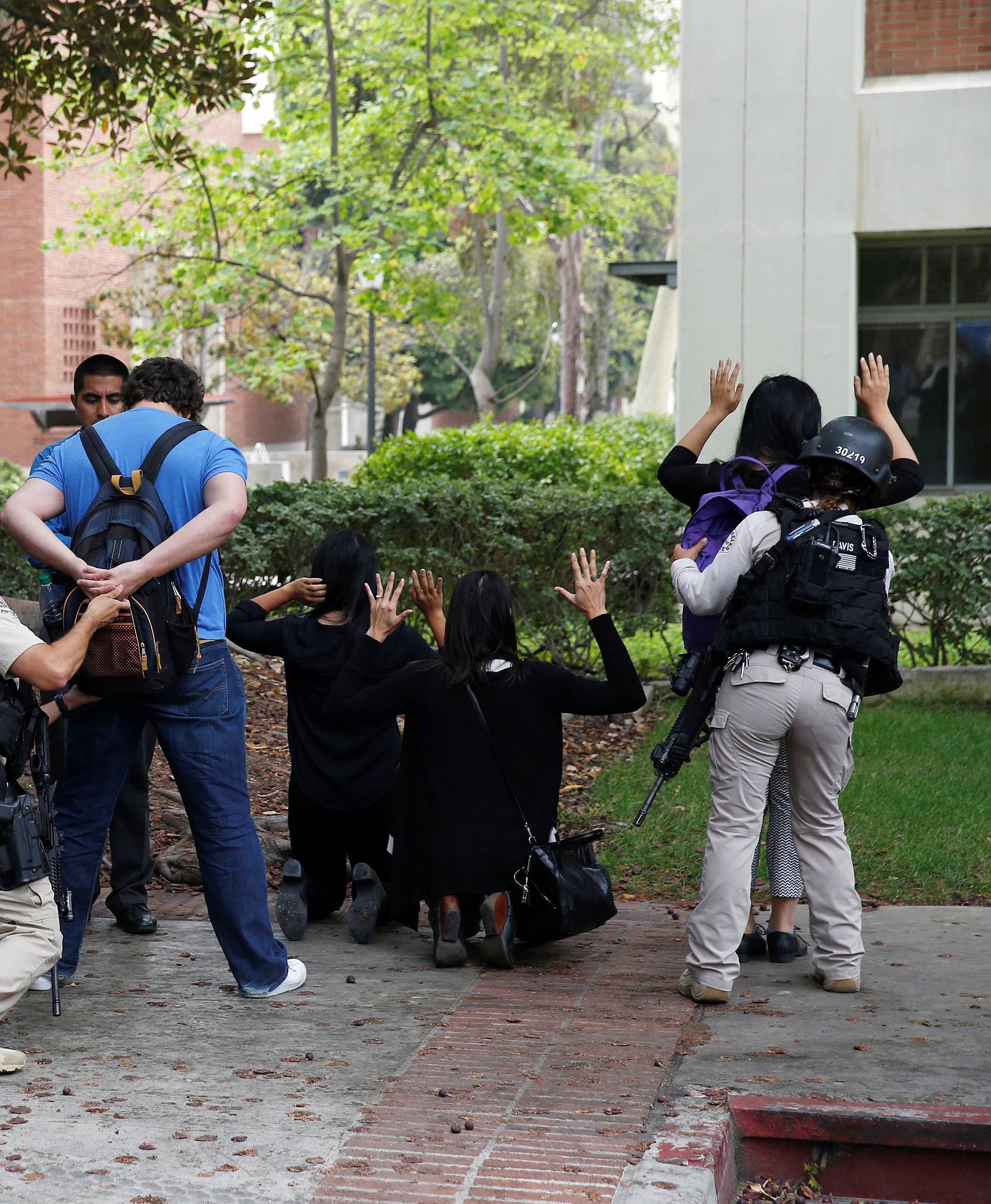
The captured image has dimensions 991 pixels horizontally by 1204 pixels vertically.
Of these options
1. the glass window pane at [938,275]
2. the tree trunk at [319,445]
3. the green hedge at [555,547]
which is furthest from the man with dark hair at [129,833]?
the tree trunk at [319,445]

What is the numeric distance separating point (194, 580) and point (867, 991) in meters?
2.60

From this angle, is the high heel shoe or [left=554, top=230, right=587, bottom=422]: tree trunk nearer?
the high heel shoe

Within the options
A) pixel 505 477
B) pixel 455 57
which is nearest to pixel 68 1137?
pixel 505 477

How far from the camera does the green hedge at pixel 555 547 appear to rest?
9.65 m

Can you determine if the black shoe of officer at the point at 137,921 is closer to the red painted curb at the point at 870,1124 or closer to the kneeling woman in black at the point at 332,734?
the kneeling woman in black at the point at 332,734

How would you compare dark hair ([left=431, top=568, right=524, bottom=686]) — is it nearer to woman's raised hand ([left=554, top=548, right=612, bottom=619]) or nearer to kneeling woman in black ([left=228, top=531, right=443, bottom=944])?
woman's raised hand ([left=554, top=548, right=612, bottom=619])

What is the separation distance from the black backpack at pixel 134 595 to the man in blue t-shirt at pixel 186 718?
4 centimetres

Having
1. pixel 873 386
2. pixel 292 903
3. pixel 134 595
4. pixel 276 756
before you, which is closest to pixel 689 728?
pixel 873 386

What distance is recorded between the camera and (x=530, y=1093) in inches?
145

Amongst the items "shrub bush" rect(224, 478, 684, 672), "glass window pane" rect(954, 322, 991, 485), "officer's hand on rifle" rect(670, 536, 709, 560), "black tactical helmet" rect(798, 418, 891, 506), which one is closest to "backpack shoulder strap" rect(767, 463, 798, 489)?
"black tactical helmet" rect(798, 418, 891, 506)

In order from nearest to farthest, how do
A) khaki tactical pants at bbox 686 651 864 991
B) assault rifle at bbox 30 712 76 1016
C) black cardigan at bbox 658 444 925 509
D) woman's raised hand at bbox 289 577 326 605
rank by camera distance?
assault rifle at bbox 30 712 76 1016
khaki tactical pants at bbox 686 651 864 991
black cardigan at bbox 658 444 925 509
woman's raised hand at bbox 289 577 326 605

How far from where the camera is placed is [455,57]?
16.2m

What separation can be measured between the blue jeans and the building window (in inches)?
369

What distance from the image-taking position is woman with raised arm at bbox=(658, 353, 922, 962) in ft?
15.4
